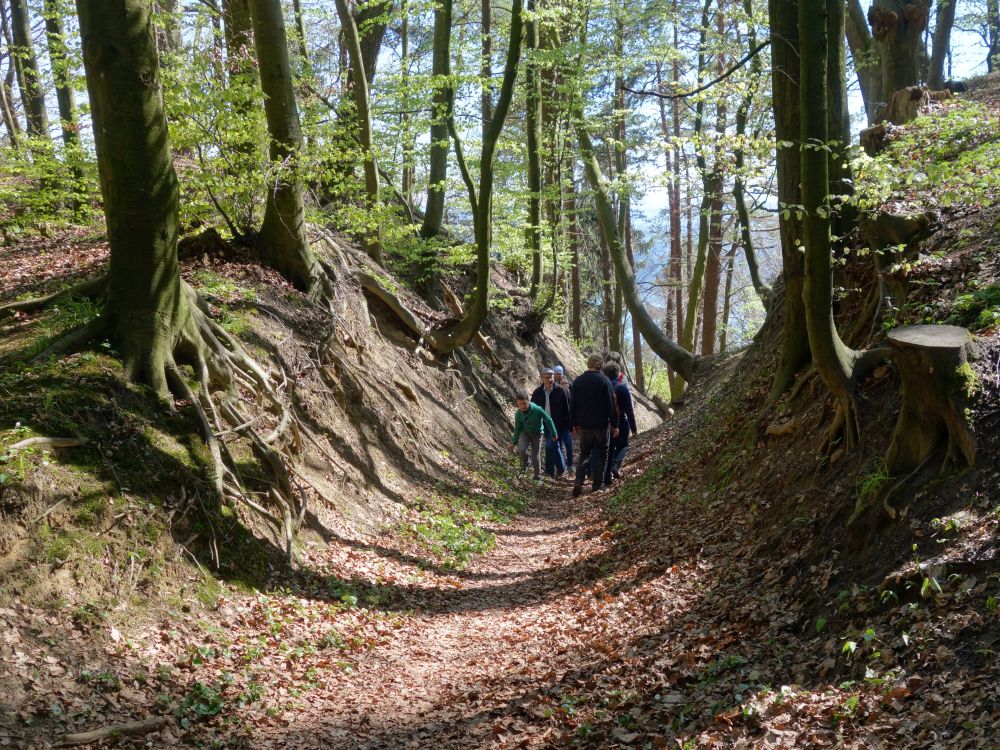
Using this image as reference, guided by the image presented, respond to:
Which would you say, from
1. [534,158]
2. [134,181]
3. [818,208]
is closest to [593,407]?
[818,208]

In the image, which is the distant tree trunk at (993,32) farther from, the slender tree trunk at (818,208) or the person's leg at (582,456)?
the slender tree trunk at (818,208)

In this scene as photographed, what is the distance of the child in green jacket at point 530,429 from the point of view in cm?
1371

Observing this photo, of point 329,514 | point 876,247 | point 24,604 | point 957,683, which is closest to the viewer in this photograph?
point 957,683

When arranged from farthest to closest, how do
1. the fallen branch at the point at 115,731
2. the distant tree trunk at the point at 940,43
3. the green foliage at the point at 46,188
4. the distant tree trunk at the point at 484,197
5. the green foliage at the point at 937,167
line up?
1. the distant tree trunk at the point at 940,43
2. the distant tree trunk at the point at 484,197
3. the green foliage at the point at 46,188
4. the green foliage at the point at 937,167
5. the fallen branch at the point at 115,731

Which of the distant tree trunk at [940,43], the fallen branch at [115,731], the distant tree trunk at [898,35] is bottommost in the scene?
the fallen branch at [115,731]

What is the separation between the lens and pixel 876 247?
7.45 metres

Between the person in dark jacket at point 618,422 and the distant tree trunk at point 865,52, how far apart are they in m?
6.65

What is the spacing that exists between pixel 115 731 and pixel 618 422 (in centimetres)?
990

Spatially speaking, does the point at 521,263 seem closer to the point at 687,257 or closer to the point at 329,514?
the point at 687,257

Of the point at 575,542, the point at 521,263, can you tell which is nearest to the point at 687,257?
the point at 521,263

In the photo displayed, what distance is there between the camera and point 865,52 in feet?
45.6

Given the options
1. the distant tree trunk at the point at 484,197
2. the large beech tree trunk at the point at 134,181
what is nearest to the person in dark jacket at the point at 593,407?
the distant tree trunk at the point at 484,197

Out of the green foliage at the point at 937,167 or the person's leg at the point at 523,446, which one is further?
the person's leg at the point at 523,446

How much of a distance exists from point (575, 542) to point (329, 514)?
3420 millimetres
